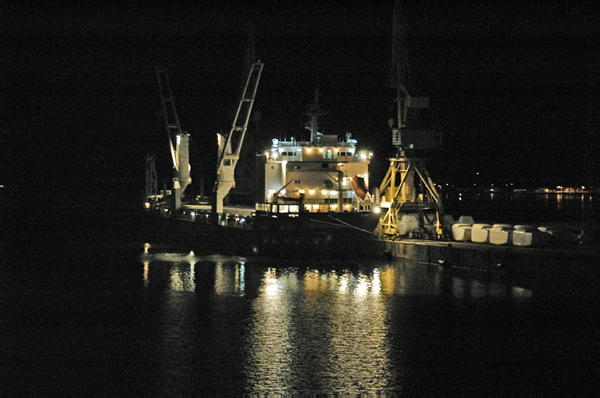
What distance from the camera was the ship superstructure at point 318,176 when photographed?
44.8 meters

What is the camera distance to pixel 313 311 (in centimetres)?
2544

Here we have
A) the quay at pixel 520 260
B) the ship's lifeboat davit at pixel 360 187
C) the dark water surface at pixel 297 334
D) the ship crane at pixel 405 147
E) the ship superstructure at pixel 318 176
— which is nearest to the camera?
the dark water surface at pixel 297 334

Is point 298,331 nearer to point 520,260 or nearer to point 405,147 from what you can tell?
point 520,260

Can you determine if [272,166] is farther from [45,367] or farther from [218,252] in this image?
[45,367]

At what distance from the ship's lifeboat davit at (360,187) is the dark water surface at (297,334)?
39.4ft

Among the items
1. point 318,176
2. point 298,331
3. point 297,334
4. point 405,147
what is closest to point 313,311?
point 298,331

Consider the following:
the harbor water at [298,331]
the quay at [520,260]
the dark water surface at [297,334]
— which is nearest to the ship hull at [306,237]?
the harbor water at [298,331]

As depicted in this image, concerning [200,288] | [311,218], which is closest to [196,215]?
[311,218]

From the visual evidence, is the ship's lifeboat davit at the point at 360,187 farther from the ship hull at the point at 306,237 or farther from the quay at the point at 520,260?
the quay at the point at 520,260

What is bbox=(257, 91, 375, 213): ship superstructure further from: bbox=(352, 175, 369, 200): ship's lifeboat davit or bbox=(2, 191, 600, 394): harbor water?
bbox=(2, 191, 600, 394): harbor water

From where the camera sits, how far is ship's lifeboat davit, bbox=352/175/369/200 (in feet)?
150

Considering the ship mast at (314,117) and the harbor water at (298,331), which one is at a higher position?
the ship mast at (314,117)

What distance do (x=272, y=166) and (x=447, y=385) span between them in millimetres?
31268

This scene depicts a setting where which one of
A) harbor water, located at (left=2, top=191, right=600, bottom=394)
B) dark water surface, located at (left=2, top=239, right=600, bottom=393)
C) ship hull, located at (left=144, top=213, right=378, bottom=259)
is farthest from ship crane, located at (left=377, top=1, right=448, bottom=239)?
dark water surface, located at (left=2, top=239, right=600, bottom=393)
